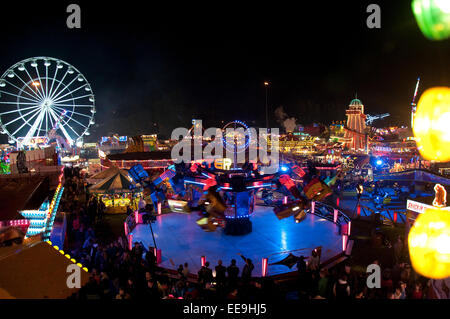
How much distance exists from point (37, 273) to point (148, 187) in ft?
22.7

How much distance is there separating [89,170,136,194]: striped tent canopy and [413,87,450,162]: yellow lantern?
13959 mm

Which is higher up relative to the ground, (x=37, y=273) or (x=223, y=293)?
(x=37, y=273)

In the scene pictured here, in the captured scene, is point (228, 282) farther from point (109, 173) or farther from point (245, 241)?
point (109, 173)

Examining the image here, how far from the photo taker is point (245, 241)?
11.8 metres

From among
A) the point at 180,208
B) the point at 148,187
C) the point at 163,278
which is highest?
the point at 148,187

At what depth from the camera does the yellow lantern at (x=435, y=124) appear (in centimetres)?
740

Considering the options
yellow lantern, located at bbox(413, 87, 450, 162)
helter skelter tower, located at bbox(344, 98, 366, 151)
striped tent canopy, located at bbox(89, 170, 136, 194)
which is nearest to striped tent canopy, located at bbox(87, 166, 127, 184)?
striped tent canopy, located at bbox(89, 170, 136, 194)

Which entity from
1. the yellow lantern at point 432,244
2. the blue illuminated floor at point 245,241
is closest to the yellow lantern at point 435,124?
the yellow lantern at point 432,244

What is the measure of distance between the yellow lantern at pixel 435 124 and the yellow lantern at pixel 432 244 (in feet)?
5.15

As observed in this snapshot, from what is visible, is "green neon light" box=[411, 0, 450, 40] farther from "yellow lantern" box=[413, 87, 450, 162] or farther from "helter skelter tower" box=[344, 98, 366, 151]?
"helter skelter tower" box=[344, 98, 366, 151]

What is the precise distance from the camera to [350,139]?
143 feet

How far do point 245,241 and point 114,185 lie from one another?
884cm
